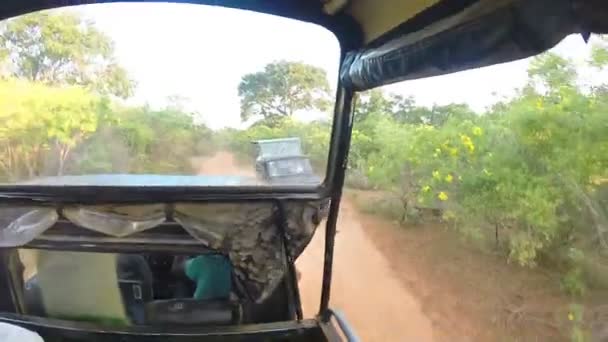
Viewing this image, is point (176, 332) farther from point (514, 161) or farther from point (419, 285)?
point (514, 161)

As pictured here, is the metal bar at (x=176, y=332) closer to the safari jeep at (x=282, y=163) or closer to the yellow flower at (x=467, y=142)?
the safari jeep at (x=282, y=163)

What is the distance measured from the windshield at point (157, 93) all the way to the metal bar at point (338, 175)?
10 cm

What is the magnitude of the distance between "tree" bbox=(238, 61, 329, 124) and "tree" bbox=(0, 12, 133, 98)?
2.00 ft

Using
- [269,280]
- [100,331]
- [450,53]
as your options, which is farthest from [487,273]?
[100,331]

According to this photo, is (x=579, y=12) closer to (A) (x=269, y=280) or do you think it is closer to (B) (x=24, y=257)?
(A) (x=269, y=280)

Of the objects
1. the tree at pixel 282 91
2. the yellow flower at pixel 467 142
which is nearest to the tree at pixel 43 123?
the tree at pixel 282 91

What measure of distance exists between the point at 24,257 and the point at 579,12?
3.21 m

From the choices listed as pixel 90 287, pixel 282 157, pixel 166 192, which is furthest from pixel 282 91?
pixel 90 287

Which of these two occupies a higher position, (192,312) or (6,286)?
(6,286)

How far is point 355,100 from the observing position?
277 centimetres

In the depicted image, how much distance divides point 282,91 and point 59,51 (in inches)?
43.3

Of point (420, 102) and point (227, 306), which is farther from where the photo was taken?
point (227, 306)

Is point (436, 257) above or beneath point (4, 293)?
above

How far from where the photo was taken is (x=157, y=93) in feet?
9.54
